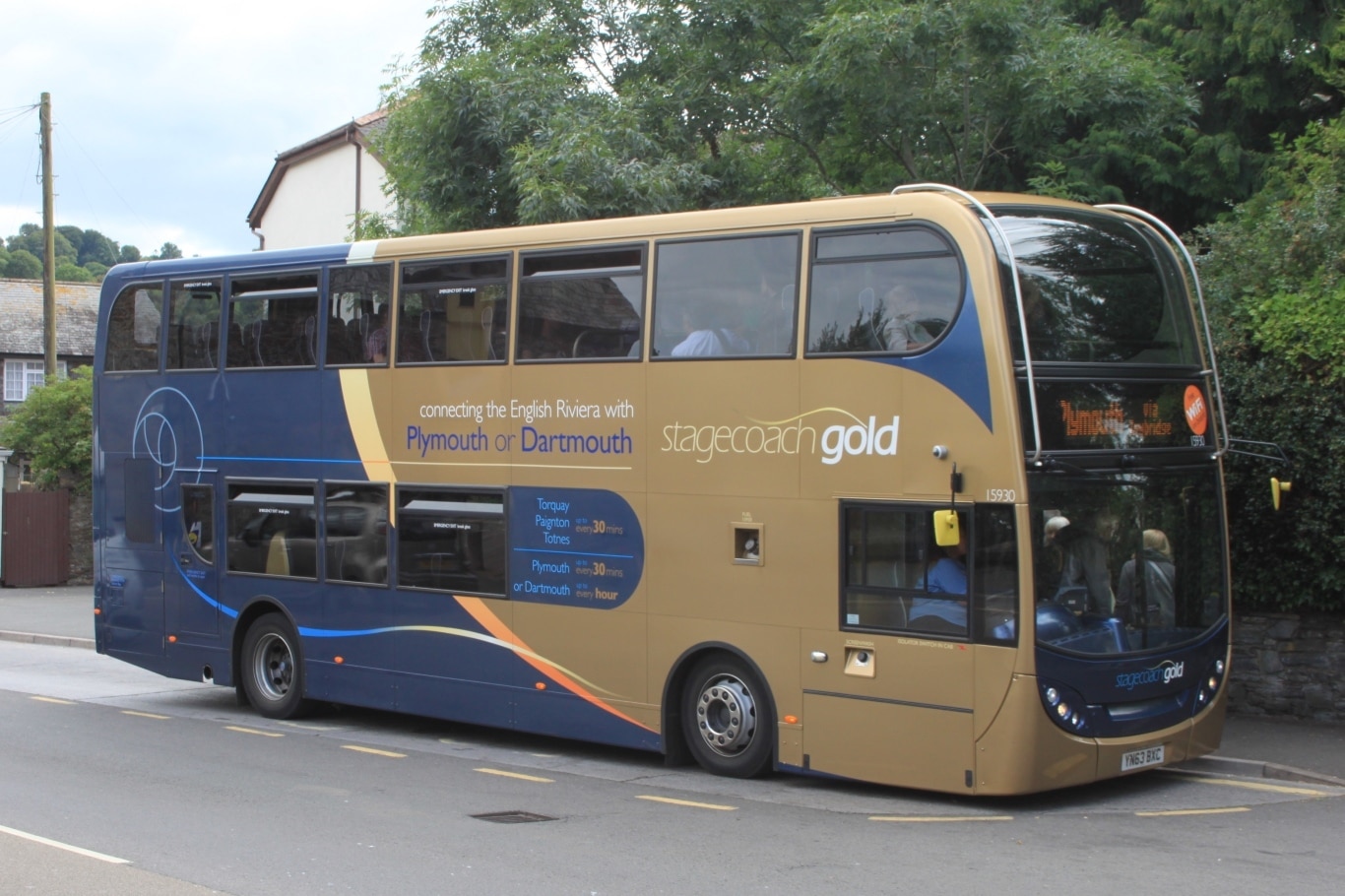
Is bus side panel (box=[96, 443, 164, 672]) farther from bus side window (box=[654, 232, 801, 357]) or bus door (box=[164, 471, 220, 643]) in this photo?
bus side window (box=[654, 232, 801, 357])

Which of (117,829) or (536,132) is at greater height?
(536,132)

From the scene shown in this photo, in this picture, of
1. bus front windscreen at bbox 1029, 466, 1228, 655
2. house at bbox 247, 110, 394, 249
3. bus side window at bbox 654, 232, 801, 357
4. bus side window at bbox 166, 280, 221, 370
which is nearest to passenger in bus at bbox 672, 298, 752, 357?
bus side window at bbox 654, 232, 801, 357

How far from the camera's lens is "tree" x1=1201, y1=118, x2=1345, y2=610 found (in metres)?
12.0

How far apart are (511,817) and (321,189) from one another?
122ft

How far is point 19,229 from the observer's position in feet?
373

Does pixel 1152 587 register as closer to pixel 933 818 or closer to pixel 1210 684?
pixel 1210 684

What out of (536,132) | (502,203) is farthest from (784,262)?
(502,203)

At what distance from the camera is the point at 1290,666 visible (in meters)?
12.7

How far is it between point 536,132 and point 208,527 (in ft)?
21.9

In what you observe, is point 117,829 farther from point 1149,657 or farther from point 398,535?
point 1149,657

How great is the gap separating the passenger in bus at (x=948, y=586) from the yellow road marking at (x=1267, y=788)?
2651 millimetres

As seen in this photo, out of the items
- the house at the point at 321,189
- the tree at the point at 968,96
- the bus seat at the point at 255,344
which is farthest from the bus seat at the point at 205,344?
the house at the point at 321,189

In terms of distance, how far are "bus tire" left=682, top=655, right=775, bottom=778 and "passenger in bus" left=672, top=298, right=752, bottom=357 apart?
2306 millimetres

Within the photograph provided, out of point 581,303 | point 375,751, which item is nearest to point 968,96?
point 581,303
